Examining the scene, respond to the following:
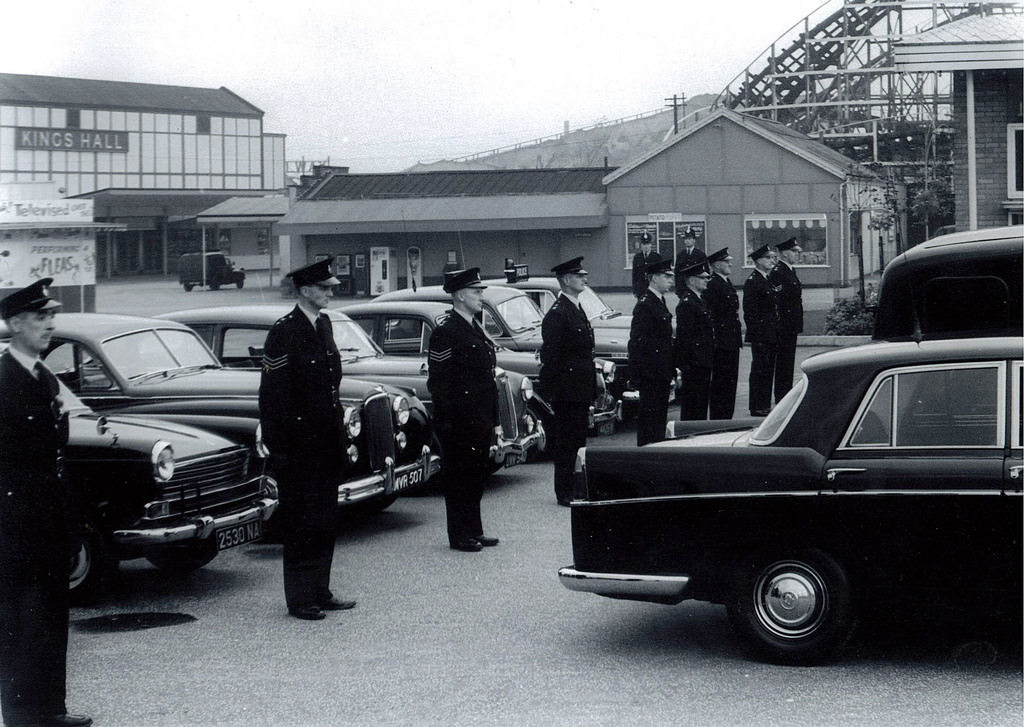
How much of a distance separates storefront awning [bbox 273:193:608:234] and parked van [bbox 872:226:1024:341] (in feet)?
125

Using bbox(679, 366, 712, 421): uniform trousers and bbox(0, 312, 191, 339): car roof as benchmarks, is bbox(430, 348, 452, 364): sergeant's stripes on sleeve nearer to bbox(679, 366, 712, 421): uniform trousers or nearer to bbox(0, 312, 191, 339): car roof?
bbox(0, 312, 191, 339): car roof

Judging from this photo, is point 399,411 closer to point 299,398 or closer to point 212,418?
point 212,418

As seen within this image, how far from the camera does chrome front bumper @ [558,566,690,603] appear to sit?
19.2ft

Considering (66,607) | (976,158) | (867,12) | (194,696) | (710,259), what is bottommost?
(194,696)

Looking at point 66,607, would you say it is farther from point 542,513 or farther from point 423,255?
point 423,255

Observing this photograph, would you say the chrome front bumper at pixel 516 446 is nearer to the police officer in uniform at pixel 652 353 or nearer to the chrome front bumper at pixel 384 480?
the chrome front bumper at pixel 384 480

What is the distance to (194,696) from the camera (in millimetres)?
5625

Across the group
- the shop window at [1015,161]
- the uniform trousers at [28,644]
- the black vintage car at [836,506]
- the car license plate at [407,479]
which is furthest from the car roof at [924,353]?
the shop window at [1015,161]

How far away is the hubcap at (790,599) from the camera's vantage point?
5.66 metres

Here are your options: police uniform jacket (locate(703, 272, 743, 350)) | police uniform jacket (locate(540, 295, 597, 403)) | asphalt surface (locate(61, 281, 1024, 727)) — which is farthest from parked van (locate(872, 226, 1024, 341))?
police uniform jacket (locate(703, 272, 743, 350))

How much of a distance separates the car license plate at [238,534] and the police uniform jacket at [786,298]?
25.5 feet

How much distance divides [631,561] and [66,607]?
237 centimetres

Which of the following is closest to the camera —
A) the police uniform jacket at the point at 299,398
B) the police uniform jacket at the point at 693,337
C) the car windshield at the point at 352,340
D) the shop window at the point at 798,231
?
the police uniform jacket at the point at 299,398

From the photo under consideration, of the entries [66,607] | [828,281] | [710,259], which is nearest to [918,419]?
[66,607]
